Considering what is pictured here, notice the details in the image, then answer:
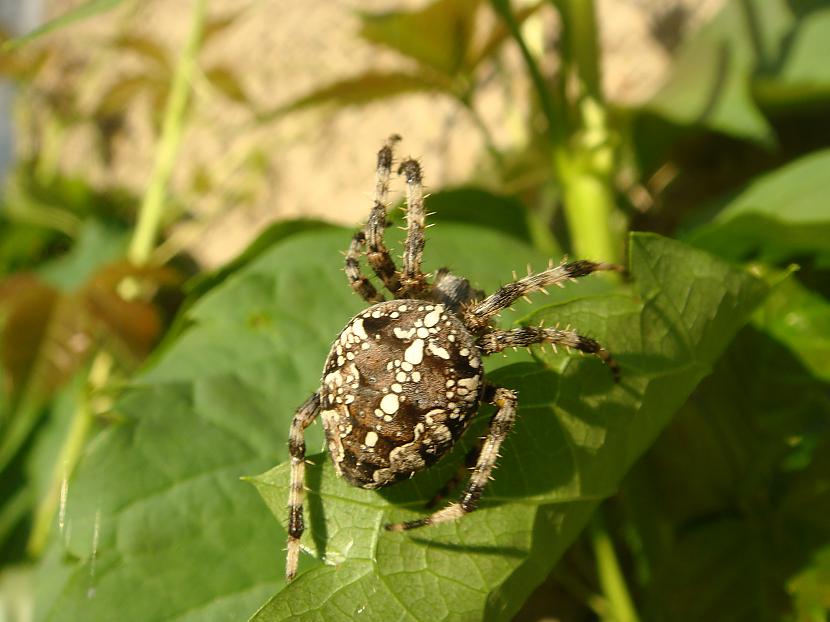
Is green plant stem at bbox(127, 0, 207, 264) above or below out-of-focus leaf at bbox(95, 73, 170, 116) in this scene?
below

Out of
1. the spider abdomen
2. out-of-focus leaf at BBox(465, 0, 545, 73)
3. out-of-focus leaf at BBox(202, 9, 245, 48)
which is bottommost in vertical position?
the spider abdomen

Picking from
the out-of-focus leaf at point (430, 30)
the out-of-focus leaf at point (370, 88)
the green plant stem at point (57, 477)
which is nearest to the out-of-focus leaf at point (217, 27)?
the out-of-focus leaf at point (370, 88)

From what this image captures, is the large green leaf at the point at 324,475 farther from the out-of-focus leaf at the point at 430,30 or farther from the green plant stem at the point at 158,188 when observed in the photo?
the green plant stem at the point at 158,188

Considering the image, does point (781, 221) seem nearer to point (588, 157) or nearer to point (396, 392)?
point (588, 157)

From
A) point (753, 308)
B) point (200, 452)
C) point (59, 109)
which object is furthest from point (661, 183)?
point (59, 109)

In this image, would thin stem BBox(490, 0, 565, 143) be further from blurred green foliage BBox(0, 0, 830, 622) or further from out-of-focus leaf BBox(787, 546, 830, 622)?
out-of-focus leaf BBox(787, 546, 830, 622)

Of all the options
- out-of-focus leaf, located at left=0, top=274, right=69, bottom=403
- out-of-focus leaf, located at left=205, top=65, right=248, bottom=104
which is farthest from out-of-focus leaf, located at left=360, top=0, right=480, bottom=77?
out-of-focus leaf, located at left=0, top=274, right=69, bottom=403

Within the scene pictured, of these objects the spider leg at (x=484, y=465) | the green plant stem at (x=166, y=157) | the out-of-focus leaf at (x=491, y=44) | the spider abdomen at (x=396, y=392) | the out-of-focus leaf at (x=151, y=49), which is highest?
the out-of-focus leaf at (x=151, y=49)
